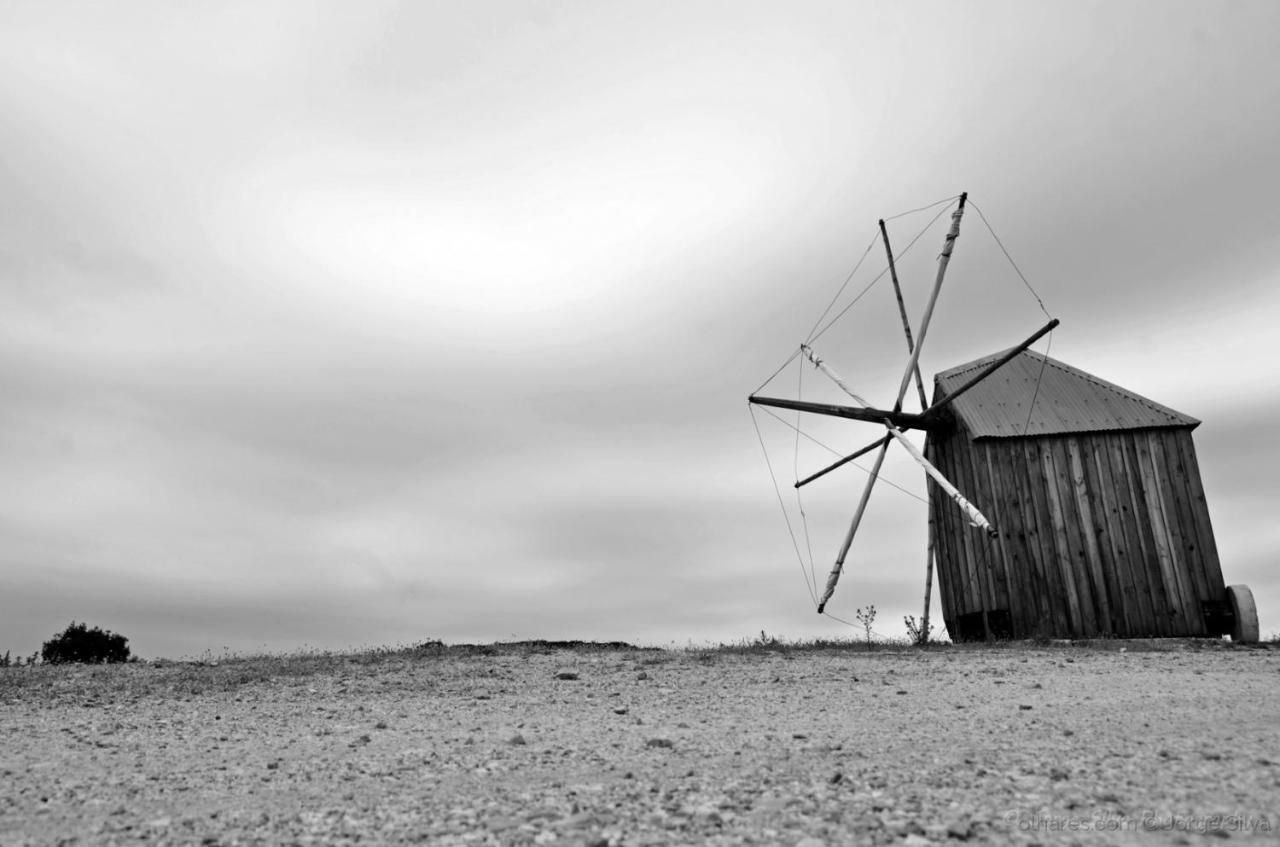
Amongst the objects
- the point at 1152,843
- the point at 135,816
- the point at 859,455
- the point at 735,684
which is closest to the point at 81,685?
the point at 135,816

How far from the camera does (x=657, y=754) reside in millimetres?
7766

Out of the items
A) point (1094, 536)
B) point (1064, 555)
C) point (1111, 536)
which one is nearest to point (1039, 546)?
point (1064, 555)

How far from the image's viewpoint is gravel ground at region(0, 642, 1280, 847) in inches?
220

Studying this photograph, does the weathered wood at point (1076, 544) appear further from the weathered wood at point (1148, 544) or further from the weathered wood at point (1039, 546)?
the weathered wood at point (1148, 544)

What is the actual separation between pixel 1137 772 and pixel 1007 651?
946 centimetres

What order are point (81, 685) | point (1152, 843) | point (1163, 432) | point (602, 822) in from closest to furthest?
point (1152, 843)
point (602, 822)
point (81, 685)
point (1163, 432)

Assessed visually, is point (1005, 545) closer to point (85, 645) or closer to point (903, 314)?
point (903, 314)

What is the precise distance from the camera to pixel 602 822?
225 inches

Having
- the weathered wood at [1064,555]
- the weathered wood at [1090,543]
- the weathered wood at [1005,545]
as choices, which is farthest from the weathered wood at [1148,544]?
the weathered wood at [1005,545]

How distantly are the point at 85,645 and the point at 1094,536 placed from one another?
2311cm

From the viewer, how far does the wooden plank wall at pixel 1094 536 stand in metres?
19.4

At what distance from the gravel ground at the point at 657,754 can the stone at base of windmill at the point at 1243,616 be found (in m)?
5.93

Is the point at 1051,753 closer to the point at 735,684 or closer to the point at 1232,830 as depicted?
the point at 1232,830

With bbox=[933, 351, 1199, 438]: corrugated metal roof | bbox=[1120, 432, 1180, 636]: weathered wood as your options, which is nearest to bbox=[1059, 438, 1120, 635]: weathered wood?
bbox=[933, 351, 1199, 438]: corrugated metal roof
